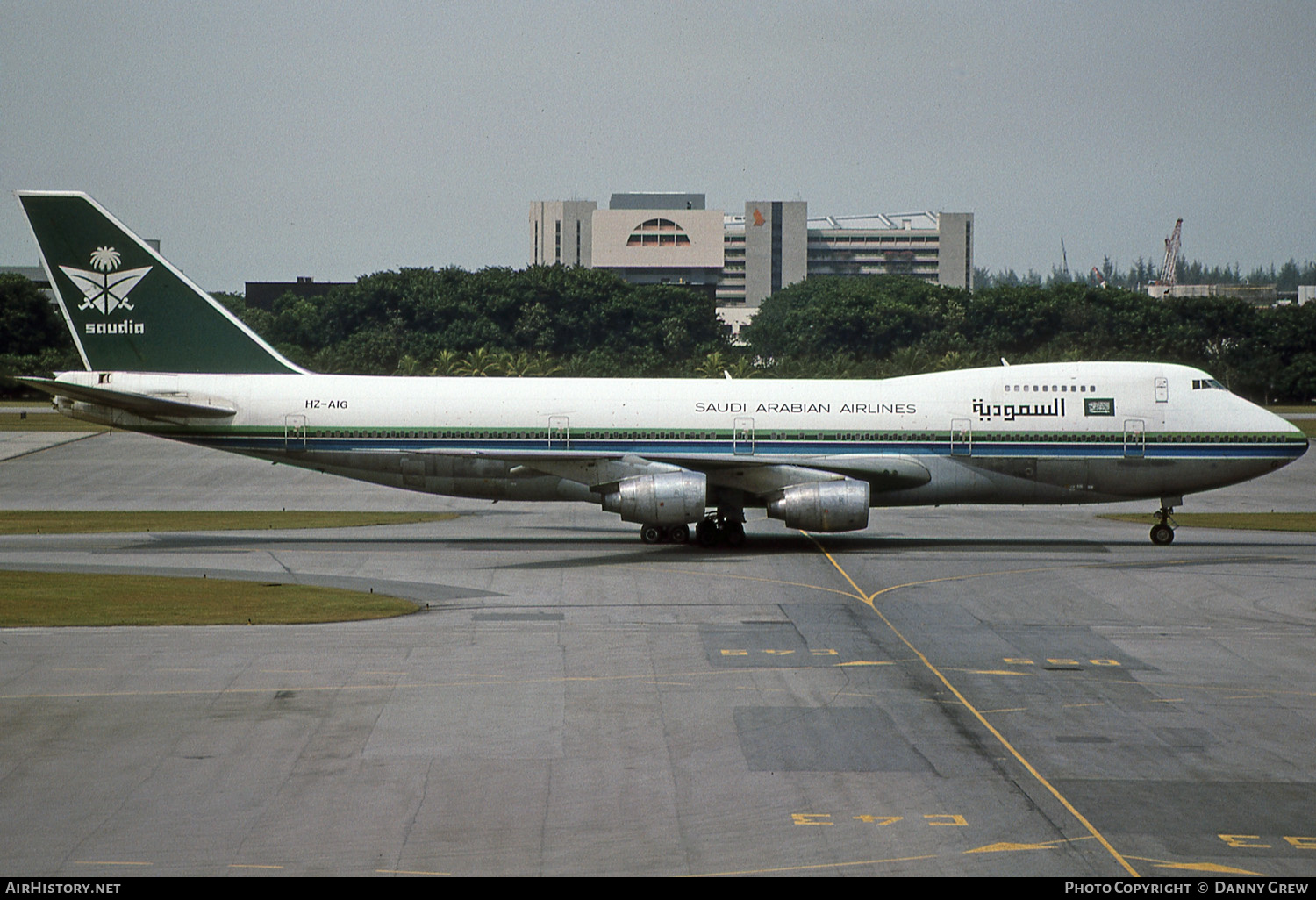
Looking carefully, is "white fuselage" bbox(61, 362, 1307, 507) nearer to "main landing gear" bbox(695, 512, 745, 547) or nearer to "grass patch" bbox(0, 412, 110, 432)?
"main landing gear" bbox(695, 512, 745, 547)

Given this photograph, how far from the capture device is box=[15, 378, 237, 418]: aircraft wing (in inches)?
1492

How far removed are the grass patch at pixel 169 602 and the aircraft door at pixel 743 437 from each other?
13.3 metres

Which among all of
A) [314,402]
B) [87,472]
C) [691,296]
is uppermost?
[691,296]

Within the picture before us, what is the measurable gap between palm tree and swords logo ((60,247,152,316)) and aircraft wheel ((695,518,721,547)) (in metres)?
19.1

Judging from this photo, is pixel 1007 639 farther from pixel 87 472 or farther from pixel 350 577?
pixel 87 472

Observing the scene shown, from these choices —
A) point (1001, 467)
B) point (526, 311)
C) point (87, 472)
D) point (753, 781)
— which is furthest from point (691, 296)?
point (753, 781)

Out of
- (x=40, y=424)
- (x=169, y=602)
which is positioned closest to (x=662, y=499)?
(x=169, y=602)

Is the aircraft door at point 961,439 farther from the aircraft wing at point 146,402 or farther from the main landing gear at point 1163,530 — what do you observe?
the aircraft wing at point 146,402

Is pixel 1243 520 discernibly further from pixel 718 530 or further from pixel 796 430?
pixel 718 530

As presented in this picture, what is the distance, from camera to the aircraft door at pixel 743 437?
3966cm

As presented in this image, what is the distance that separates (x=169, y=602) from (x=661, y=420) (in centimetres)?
1609

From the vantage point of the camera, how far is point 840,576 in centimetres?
3416

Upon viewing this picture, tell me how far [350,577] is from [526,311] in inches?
4775

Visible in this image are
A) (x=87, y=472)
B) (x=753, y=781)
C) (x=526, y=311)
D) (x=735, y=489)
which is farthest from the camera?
(x=526, y=311)
